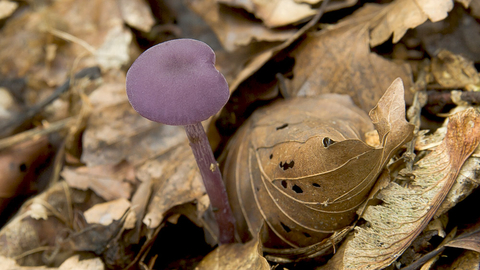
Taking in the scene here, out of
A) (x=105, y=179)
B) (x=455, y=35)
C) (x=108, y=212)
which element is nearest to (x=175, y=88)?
(x=108, y=212)

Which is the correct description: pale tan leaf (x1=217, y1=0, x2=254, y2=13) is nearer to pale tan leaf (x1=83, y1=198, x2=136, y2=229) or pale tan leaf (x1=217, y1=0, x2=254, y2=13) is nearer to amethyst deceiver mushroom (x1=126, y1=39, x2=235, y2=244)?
amethyst deceiver mushroom (x1=126, y1=39, x2=235, y2=244)

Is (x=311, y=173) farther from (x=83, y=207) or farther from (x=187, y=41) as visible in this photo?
(x=83, y=207)

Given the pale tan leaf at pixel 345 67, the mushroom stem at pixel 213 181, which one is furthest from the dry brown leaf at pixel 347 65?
the mushroom stem at pixel 213 181

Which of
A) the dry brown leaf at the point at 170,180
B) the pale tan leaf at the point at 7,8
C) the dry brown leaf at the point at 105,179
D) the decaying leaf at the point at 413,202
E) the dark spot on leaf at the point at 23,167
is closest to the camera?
the decaying leaf at the point at 413,202

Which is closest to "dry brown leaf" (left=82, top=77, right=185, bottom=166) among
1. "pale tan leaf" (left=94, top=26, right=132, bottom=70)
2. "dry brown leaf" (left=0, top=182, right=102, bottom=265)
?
"dry brown leaf" (left=0, top=182, right=102, bottom=265)

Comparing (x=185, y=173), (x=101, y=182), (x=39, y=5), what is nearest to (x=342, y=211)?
(x=185, y=173)

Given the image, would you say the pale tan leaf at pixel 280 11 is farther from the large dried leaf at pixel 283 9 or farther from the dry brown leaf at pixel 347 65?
the dry brown leaf at pixel 347 65
